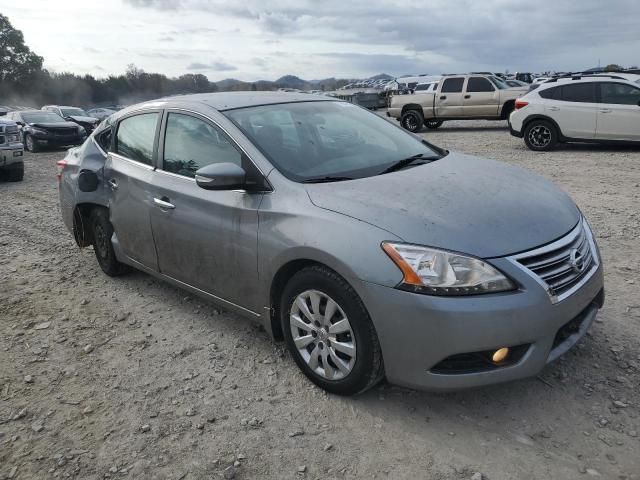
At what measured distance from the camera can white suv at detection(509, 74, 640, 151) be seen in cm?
1063

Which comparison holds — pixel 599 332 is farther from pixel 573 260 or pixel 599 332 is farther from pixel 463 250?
pixel 463 250

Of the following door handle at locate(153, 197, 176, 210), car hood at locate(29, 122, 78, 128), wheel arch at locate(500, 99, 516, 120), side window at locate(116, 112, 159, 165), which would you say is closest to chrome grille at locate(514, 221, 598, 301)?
door handle at locate(153, 197, 176, 210)

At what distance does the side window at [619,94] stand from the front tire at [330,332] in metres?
10.2

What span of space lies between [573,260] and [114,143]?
366 centimetres

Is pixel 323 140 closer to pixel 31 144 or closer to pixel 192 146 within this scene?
pixel 192 146

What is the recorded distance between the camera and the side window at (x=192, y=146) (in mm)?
3434

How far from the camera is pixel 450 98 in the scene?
17422 millimetres

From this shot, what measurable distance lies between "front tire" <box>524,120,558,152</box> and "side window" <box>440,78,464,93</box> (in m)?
6.10

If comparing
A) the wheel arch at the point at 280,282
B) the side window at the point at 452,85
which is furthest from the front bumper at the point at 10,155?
the side window at the point at 452,85

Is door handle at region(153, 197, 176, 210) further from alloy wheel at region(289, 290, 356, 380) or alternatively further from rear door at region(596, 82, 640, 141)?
rear door at region(596, 82, 640, 141)

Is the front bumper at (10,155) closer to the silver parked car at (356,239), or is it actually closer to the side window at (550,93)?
the silver parked car at (356,239)

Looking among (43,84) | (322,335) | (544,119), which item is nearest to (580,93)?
(544,119)

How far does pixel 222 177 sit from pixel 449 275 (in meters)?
1.37

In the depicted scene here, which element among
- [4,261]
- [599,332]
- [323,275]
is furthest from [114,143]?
[599,332]
